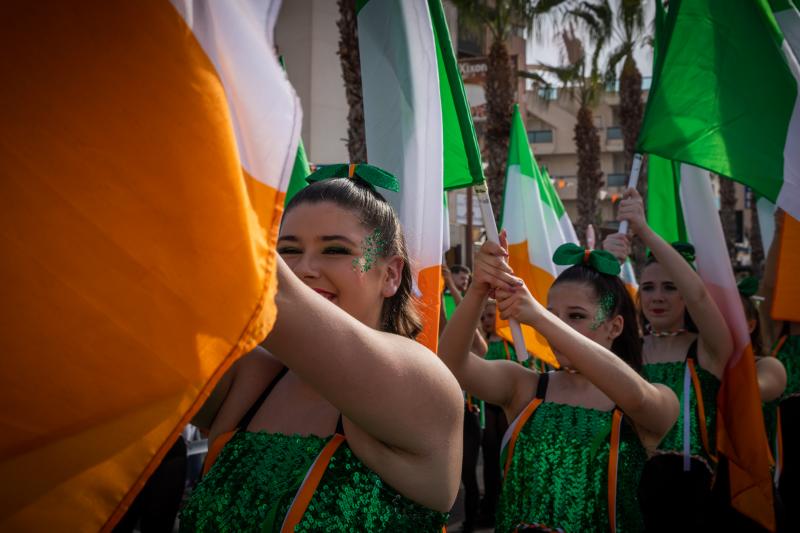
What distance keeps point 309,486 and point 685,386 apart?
2978 millimetres

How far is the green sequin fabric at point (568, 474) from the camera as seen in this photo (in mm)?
2658

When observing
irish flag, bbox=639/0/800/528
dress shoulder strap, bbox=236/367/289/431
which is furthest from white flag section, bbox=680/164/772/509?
dress shoulder strap, bbox=236/367/289/431

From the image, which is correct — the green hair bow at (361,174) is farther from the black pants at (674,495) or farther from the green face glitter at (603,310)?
the black pants at (674,495)

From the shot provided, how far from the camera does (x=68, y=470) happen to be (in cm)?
81

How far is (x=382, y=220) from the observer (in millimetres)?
1832

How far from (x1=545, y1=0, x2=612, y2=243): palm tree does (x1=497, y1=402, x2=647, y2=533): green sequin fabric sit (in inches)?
548

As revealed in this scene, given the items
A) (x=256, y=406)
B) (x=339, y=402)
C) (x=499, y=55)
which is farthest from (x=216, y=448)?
(x=499, y=55)

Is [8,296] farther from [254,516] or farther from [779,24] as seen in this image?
[779,24]

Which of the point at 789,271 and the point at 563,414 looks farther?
the point at 789,271

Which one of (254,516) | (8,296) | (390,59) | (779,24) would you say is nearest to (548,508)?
(254,516)

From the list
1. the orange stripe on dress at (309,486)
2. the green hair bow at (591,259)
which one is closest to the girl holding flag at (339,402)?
the orange stripe on dress at (309,486)

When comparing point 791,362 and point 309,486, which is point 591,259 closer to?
point 309,486

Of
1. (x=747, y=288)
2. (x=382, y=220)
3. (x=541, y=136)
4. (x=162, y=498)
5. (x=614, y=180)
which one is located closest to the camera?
(x=382, y=220)

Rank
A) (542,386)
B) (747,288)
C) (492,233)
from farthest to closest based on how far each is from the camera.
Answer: (747,288), (542,386), (492,233)
